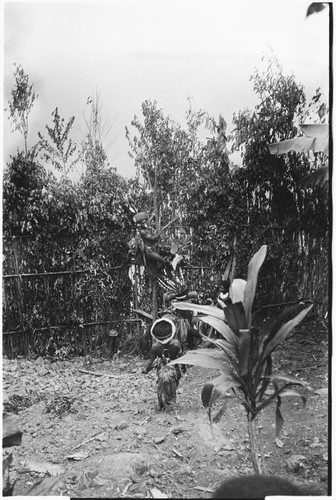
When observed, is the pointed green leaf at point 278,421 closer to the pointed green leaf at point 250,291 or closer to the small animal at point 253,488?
the pointed green leaf at point 250,291

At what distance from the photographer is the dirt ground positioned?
89.8 inches

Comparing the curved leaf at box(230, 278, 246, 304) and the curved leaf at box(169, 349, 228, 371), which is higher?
the curved leaf at box(230, 278, 246, 304)

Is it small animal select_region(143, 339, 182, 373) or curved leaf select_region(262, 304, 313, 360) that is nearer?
curved leaf select_region(262, 304, 313, 360)

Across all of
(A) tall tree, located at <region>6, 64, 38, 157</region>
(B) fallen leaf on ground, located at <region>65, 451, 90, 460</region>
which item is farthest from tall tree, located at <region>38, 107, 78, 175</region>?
(B) fallen leaf on ground, located at <region>65, 451, 90, 460</region>

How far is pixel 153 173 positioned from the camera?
2.69m

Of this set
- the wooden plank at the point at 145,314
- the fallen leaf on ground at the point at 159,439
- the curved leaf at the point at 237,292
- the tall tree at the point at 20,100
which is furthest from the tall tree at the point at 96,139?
the fallen leaf on ground at the point at 159,439

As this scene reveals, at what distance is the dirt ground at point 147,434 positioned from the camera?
7.48 ft

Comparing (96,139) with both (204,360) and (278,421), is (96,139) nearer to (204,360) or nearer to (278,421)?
(204,360)

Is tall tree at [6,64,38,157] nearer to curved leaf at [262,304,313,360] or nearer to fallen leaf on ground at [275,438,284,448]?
curved leaf at [262,304,313,360]

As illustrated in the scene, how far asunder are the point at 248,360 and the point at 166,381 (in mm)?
582

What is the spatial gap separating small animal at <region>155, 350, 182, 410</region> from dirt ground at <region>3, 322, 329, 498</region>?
4 cm

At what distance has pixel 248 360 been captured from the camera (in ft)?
7.21

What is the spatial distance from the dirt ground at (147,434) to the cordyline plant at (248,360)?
18cm

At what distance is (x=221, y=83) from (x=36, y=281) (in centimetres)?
130
